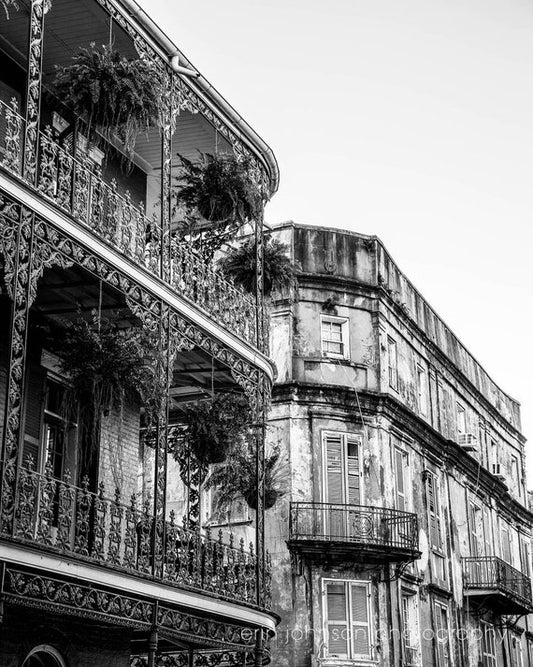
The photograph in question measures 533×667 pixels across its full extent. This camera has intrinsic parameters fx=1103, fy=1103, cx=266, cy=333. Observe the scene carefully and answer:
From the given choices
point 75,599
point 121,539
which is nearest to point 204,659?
point 121,539

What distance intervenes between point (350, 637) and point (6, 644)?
11006 millimetres

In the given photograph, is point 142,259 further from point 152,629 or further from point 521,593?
point 521,593

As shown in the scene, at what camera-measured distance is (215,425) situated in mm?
16062

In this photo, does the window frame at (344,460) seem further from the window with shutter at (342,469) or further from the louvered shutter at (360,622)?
the louvered shutter at (360,622)

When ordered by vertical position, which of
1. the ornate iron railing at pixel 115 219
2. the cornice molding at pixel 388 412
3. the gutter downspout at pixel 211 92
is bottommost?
the ornate iron railing at pixel 115 219

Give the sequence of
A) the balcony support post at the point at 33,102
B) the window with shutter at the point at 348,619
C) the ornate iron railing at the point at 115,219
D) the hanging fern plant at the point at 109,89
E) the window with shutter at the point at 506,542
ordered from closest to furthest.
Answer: the balcony support post at the point at 33,102 → the ornate iron railing at the point at 115,219 → the hanging fern plant at the point at 109,89 → the window with shutter at the point at 348,619 → the window with shutter at the point at 506,542

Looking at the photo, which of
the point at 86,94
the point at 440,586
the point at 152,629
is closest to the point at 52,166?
the point at 86,94

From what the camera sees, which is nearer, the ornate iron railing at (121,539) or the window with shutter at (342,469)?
the ornate iron railing at (121,539)

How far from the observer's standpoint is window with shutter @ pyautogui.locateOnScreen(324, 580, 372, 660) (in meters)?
22.4

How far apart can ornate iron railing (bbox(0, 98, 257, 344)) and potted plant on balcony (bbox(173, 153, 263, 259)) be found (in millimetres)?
968

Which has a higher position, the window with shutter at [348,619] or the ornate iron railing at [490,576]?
the ornate iron railing at [490,576]

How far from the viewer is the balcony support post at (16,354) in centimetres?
1069

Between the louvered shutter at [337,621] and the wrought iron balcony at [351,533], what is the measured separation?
0.67 meters

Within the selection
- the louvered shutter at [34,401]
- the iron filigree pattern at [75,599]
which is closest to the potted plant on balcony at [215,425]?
the louvered shutter at [34,401]
